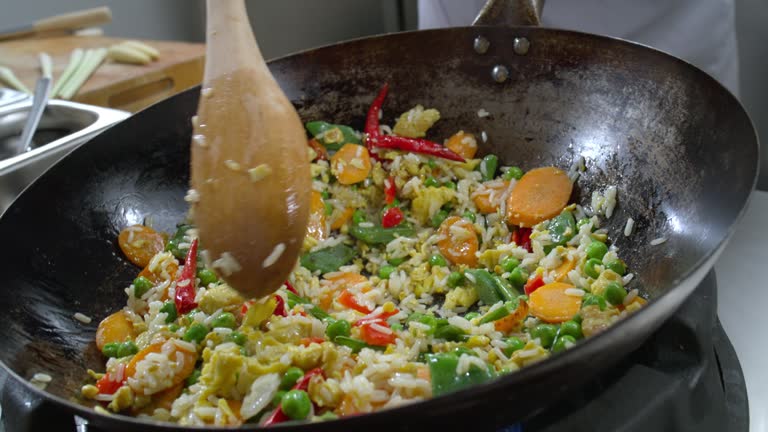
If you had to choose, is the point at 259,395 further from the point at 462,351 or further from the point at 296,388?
the point at 462,351

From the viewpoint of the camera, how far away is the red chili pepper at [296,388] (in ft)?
4.41

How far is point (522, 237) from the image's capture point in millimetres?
2121

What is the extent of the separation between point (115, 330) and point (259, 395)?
2.00 ft

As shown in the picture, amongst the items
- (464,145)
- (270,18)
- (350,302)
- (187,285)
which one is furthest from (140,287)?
(270,18)

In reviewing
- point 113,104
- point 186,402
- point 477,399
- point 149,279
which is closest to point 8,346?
point 186,402

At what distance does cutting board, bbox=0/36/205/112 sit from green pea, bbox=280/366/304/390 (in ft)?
7.89

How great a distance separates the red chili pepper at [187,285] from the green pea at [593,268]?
1.06 meters

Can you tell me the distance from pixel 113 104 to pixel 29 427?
253 centimetres

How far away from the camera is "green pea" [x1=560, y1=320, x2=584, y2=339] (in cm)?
158

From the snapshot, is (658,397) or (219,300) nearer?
(658,397)

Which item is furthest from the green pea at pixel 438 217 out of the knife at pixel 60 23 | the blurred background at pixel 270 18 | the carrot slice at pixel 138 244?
the blurred background at pixel 270 18

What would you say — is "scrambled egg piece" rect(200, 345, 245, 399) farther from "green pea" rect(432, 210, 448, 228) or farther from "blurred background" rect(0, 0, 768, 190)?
"blurred background" rect(0, 0, 768, 190)

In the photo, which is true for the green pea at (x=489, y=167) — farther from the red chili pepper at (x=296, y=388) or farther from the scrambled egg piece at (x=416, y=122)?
the red chili pepper at (x=296, y=388)

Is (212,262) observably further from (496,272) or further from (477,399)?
(496,272)
